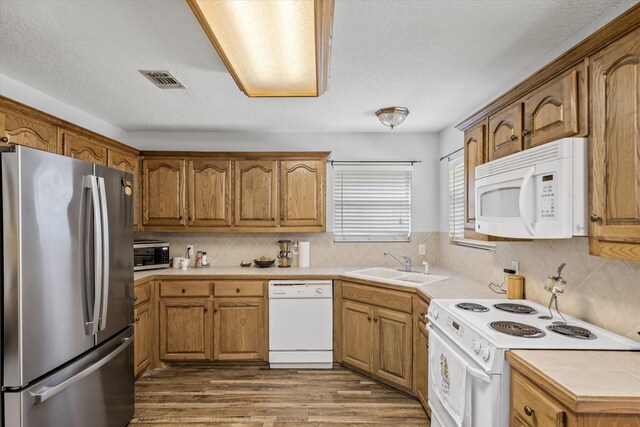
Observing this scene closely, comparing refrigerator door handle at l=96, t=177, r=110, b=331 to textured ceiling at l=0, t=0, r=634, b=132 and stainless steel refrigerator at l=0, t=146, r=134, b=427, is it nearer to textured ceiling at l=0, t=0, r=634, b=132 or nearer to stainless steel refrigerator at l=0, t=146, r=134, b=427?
stainless steel refrigerator at l=0, t=146, r=134, b=427

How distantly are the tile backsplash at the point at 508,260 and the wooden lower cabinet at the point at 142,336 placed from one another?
0.89 m

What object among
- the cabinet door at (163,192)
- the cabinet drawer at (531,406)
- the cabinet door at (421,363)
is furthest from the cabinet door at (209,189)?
the cabinet drawer at (531,406)

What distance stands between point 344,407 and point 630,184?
7.69ft

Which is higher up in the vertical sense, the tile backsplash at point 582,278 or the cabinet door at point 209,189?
the cabinet door at point 209,189

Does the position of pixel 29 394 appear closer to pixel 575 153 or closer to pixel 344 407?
pixel 344 407

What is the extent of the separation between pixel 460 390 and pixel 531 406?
0.49m

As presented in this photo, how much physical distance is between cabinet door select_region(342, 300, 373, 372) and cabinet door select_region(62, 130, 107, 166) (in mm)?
2539

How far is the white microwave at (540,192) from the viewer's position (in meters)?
1.50

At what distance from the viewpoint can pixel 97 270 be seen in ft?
6.45

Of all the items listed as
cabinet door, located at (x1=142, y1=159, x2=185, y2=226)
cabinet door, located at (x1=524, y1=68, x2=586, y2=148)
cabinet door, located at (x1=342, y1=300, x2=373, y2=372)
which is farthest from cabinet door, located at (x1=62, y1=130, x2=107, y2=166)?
cabinet door, located at (x1=524, y1=68, x2=586, y2=148)

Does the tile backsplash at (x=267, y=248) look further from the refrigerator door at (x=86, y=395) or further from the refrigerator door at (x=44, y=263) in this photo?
the refrigerator door at (x=44, y=263)

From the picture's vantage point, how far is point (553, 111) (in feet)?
5.49

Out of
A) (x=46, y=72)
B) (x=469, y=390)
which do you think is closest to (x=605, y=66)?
(x=469, y=390)

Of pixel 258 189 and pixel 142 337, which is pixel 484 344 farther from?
pixel 142 337
